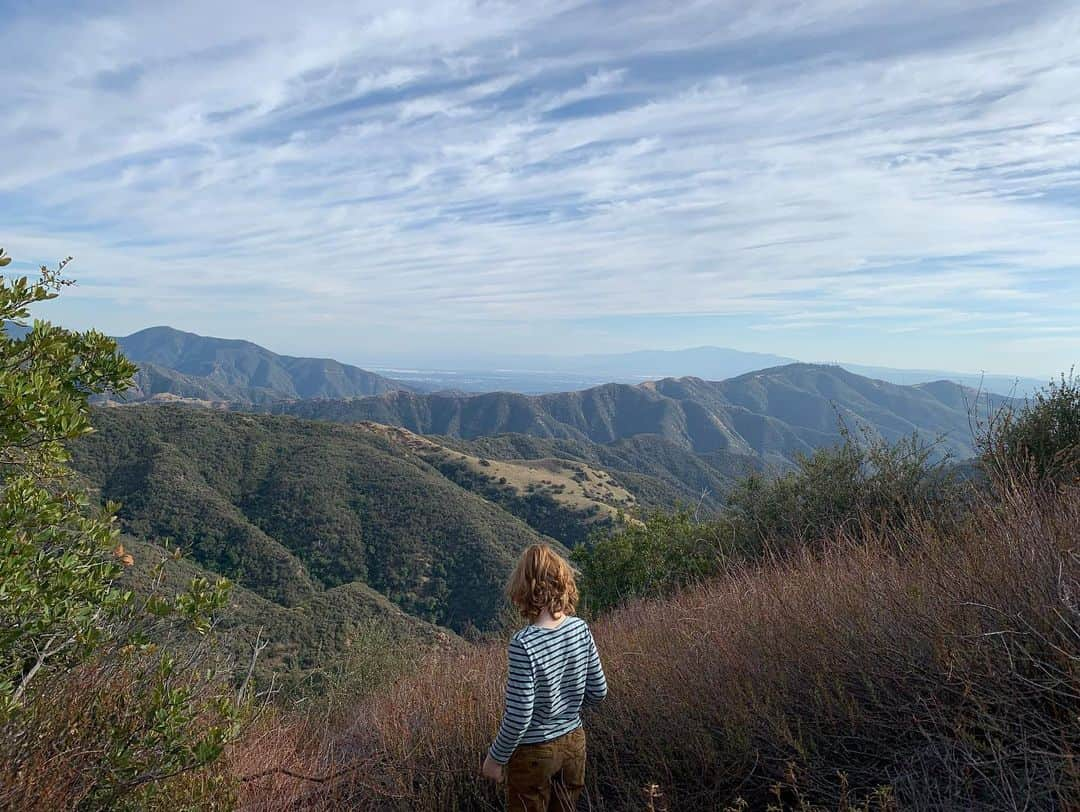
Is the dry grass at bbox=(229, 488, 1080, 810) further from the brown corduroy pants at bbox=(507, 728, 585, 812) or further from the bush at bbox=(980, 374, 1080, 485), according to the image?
the bush at bbox=(980, 374, 1080, 485)

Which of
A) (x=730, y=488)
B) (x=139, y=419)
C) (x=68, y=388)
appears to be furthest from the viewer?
(x=139, y=419)

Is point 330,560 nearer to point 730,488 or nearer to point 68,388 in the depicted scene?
point 730,488

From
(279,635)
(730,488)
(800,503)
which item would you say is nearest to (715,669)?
(800,503)

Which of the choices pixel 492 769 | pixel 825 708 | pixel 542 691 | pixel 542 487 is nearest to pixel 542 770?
pixel 492 769

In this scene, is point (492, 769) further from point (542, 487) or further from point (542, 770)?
point (542, 487)

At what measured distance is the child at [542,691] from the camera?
2.61m

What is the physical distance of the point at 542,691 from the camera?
2.68 meters

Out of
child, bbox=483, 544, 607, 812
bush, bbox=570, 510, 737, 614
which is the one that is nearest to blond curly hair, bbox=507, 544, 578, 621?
child, bbox=483, 544, 607, 812

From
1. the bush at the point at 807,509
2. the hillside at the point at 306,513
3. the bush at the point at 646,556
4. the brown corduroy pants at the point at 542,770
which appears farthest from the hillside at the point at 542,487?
the brown corduroy pants at the point at 542,770

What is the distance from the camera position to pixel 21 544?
2416mm

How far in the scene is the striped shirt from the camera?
2.59 meters

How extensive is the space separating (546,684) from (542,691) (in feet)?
0.14

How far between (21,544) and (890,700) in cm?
345

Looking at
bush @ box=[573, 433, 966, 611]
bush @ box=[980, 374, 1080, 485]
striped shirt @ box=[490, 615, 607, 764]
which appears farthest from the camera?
bush @ box=[573, 433, 966, 611]
